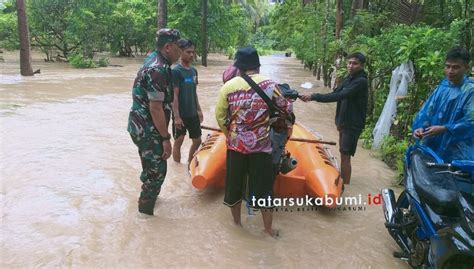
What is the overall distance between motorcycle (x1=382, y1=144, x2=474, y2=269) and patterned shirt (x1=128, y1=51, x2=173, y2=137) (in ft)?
7.46

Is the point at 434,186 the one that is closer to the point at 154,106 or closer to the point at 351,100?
the point at 351,100

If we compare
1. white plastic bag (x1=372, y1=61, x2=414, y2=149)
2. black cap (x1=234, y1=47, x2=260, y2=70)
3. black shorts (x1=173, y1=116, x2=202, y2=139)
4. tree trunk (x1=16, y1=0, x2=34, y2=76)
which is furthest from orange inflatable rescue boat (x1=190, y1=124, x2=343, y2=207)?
tree trunk (x1=16, y1=0, x2=34, y2=76)

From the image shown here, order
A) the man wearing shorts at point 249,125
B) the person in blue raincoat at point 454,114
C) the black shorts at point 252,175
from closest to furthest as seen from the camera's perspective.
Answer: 1. the person in blue raincoat at point 454,114
2. the man wearing shorts at point 249,125
3. the black shorts at point 252,175

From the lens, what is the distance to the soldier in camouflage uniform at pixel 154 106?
3748mm

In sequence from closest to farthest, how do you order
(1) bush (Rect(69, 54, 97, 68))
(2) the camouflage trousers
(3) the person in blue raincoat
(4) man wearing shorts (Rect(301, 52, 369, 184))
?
(3) the person in blue raincoat, (2) the camouflage trousers, (4) man wearing shorts (Rect(301, 52, 369, 184)), (1) bush (Rect(69, 54, 97, 68))

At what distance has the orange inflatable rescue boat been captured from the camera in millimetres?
4469

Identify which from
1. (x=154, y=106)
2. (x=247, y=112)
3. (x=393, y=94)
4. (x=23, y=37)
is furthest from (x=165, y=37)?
(x=23, y=37)

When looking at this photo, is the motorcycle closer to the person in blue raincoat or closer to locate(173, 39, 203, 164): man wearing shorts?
the person in blue raincoat

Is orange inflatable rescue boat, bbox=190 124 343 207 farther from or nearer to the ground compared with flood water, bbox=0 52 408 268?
farther from the ground

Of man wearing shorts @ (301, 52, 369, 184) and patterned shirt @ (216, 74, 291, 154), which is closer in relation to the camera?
patterned shirt @ (216, 74, 291, 154)

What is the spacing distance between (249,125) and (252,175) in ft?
1.57

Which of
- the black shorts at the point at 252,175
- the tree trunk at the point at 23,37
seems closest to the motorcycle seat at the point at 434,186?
the black shorts at the point at 252,175

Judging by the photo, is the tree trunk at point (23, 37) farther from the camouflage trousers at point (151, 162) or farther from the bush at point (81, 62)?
the camouflage trousers at point (151, 162)

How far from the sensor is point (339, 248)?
3879 millimetres
